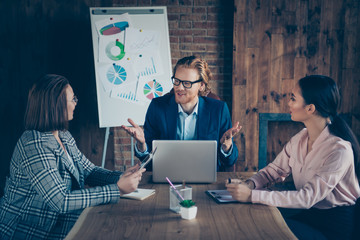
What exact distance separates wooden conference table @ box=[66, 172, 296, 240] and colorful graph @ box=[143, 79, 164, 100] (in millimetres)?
1791

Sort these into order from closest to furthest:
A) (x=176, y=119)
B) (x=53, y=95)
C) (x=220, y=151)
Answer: (x=53, y=95)
(x=220, y=151)
(x=176, y=119)

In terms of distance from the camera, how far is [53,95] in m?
1.45

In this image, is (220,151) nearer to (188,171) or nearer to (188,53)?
(188,171)

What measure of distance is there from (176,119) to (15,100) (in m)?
1.81

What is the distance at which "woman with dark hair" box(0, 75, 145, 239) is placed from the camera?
4.24 feet

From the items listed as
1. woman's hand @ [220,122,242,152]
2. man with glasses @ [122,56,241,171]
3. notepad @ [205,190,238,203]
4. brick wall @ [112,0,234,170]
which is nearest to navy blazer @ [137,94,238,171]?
man with glasses @ [122,56,241,171]

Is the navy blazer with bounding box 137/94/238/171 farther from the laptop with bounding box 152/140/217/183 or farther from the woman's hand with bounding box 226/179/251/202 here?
the woman's hand with bounding box 226/179/251/202

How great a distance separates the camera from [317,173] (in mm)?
1403

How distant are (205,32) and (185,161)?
2.27 meters

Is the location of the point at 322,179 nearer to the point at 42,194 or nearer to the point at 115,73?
the point at 42,194

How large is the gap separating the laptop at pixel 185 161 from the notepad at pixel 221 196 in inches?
4.8

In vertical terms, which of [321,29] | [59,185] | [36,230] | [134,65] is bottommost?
[36,230]

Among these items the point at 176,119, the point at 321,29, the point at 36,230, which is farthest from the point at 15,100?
the point at 321,29

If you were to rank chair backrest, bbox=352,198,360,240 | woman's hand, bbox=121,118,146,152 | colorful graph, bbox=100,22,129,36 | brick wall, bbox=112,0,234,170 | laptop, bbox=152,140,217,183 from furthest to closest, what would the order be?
brick wall, bbox=112,0,234,170
colorful graph, bbox=100,22,129,36
woman's hand, bbox=121,118,146,152
laptop, bbox=152,140,217,183
chair backrest, bbox=352,198,360,240
